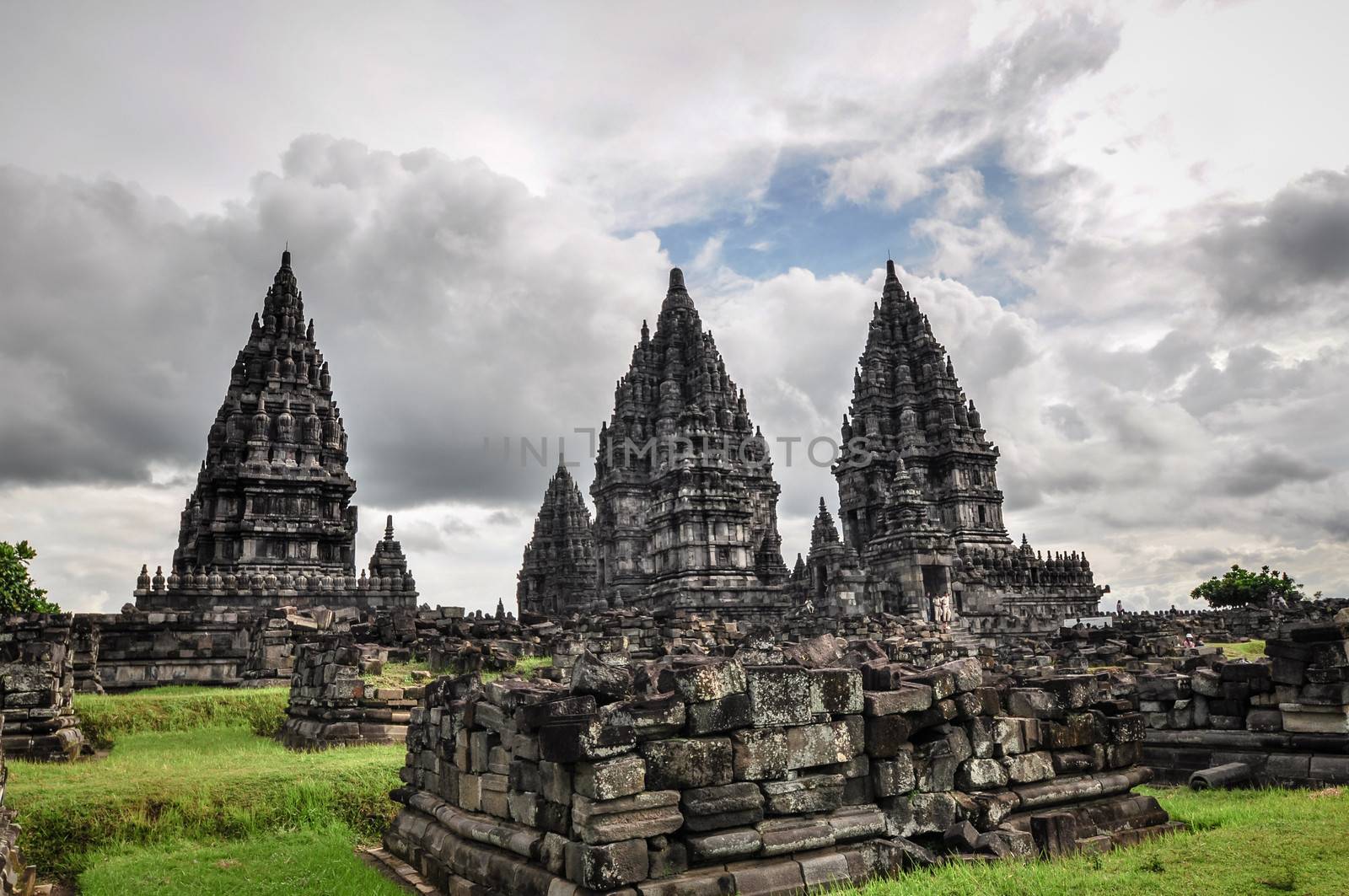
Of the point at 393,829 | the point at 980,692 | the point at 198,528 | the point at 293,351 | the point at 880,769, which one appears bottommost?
the point at 393,829

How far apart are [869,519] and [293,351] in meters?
29.2

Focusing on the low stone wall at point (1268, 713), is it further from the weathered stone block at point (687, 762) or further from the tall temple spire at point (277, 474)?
the tall temple spire at point (277, 474)

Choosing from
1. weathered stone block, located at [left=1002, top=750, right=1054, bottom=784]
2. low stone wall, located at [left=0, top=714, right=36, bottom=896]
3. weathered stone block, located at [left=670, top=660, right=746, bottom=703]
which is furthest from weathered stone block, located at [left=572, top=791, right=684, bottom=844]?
low stone wall, located at [left=0, top=714, right=36, bottom=896]

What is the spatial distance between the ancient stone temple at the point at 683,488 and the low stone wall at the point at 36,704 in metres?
24.2

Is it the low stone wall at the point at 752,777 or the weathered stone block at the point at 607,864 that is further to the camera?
the low stone wall at the point at 752,777

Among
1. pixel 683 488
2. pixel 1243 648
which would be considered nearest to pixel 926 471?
pixel 683 488

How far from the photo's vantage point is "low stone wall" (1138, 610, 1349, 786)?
9578mm

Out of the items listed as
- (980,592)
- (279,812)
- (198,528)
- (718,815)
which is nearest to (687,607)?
(980,592)

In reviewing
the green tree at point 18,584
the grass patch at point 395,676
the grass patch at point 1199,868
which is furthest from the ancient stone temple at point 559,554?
the grass patch at point 1199,868

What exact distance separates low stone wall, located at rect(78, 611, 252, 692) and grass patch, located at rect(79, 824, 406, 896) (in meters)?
11.4

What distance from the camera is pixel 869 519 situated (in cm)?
4809

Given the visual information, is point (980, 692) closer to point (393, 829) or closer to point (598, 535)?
point (393, 829)

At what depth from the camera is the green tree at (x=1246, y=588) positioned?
207 ft

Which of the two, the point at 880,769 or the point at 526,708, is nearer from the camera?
the point at 526,708
